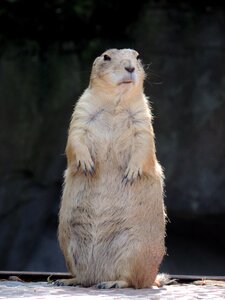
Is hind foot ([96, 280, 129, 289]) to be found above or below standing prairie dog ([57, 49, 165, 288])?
below

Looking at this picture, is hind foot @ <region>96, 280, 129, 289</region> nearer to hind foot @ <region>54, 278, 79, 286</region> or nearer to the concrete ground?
the concrete ground

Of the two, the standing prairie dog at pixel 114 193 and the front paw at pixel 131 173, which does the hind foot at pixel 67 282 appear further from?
the front paw at pixel 131 173

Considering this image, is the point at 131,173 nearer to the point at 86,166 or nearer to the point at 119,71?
the point at 86,166

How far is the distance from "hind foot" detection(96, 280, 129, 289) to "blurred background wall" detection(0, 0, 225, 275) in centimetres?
578

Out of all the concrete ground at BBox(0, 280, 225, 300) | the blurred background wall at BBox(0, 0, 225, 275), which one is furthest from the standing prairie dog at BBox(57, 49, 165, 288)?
the blurred background wall at BBox(0, 0, 225, 275)

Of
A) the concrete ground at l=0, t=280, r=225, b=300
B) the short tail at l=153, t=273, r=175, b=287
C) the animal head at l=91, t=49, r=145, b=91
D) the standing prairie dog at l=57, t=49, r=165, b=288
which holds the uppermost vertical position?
the animal head at l=91, t=49, r=145, b=91

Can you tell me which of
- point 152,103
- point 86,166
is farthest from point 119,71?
point 152,103

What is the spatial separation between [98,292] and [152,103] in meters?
6.18

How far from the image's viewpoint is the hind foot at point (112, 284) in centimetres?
740

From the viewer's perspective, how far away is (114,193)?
7.63m

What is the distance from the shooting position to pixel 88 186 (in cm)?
770

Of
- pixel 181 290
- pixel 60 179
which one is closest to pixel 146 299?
pixel 181 290

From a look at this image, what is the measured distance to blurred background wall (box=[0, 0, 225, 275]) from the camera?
518 inches

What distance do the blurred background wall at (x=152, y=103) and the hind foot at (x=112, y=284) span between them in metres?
5.78
